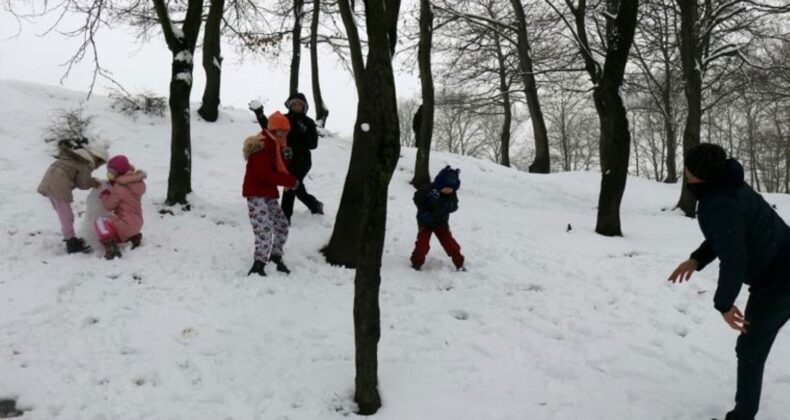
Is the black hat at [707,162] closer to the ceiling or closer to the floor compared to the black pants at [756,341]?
closer to the ceiling

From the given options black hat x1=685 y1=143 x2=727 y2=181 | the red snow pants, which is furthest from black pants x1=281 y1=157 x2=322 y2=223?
black hat x1=685 y1=143 x2=727 y2=181

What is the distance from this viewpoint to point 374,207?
11.5 ft

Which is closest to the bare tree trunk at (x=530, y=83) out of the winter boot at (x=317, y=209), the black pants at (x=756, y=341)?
the winter boot at (x=317, y=209)

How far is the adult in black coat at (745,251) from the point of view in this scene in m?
2.98

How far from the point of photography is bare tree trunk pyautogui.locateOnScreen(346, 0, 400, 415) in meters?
3.48

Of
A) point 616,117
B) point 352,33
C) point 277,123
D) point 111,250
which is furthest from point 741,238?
point 352,33

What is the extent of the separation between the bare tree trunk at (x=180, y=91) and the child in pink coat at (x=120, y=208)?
1.06 meters

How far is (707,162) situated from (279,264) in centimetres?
424

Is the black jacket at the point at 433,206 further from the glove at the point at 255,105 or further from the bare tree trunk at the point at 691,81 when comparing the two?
the bare tree trunk at the point at 691,81

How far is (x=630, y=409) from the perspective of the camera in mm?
3711

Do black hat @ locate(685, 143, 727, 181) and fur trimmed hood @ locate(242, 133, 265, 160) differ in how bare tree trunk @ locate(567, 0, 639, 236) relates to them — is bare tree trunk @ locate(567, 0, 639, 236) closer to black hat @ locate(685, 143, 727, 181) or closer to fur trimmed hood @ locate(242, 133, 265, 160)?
black hat @ locate(685, 143, 727, 181)

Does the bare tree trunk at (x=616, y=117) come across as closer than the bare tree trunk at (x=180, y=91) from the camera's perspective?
No

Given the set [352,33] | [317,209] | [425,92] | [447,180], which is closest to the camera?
[447,180]

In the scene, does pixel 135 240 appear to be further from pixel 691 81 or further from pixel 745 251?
pixel 691 81
